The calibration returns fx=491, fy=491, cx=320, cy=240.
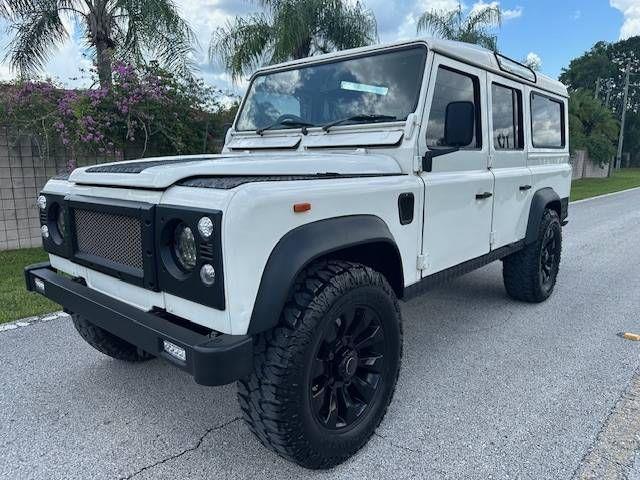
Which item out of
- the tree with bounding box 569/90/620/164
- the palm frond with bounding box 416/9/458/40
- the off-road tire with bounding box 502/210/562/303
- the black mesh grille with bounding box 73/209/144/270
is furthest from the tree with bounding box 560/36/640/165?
the black mesh grille with bounding box 73/209/144/270

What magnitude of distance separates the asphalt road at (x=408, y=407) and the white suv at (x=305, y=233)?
0.95 ft

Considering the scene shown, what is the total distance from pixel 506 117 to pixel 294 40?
24.8 ft

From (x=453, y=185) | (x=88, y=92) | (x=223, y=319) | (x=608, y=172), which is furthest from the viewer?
(x=608, y=172)

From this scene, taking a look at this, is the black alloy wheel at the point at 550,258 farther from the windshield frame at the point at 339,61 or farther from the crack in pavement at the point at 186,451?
the crack in pavement at the point at 186,451

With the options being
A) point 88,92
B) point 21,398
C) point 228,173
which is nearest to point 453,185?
point 228,173

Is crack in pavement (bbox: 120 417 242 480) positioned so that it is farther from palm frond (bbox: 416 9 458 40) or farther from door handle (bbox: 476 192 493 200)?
palm frond (bbox: 416 9 458 40)

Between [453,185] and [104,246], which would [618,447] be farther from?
[104,246]

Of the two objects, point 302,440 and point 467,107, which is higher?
point 467,107

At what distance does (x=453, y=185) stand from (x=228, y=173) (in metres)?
1.59

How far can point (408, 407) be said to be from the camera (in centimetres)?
294

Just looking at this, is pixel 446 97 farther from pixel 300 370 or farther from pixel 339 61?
pixel 300 370

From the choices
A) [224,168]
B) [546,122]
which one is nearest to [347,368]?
[224,168]

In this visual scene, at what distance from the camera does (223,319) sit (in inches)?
77.2

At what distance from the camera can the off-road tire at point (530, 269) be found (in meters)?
4.57
